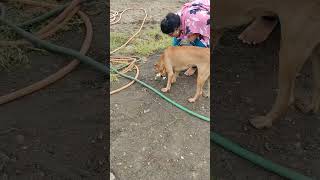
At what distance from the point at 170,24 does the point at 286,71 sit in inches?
56.5

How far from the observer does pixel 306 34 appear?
2961mm

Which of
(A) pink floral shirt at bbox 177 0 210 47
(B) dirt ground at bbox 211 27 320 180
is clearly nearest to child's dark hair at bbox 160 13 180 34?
(A) pink floral shirt at bbox 177 0 210 47

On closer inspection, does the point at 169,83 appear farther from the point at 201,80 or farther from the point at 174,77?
the point at 201,80

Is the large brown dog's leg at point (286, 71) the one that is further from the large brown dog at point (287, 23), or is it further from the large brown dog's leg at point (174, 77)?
the large brown dog's leg at point (174, 77)

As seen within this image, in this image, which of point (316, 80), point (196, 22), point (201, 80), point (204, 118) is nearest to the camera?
point (316, 80)

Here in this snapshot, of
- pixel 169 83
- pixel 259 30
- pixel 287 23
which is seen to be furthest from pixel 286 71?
pixel 259 30

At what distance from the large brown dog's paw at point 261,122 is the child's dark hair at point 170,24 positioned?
1223 mm

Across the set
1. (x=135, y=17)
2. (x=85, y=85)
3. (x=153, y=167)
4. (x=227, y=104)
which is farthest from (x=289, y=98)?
(x=135, y=17)

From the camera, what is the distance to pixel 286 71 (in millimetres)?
3174

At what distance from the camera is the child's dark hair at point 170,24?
424cm

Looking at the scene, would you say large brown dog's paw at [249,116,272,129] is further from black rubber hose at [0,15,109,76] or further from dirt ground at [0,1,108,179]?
black rubber hose at [0,15,109,76]

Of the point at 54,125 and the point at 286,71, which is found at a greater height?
the point at 286,71

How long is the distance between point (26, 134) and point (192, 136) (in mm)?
1346

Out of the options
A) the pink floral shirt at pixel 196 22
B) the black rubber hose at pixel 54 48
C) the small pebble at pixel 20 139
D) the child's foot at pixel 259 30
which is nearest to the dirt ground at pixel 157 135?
the black rubber hose at pixel 54 48
